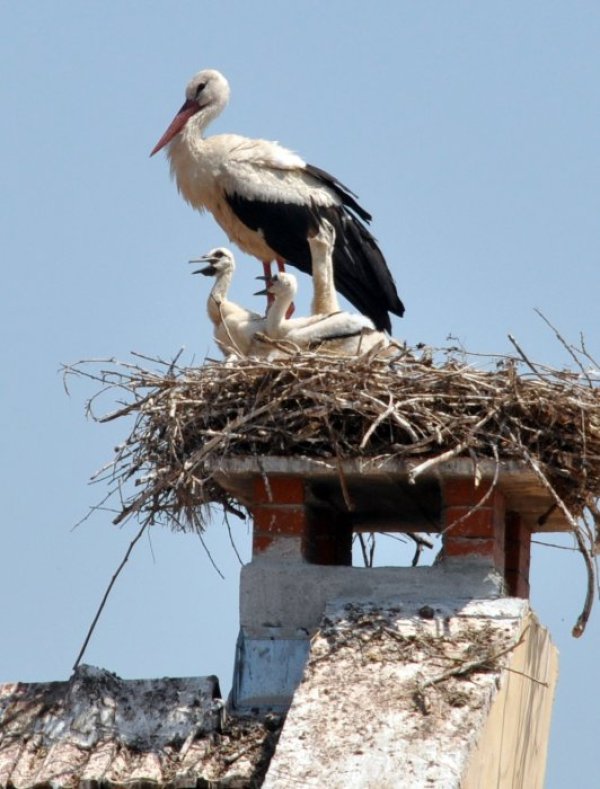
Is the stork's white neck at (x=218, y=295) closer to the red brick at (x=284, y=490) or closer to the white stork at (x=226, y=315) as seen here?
the white stork at (x=226, y=315)

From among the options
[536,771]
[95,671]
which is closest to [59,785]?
[95,671]

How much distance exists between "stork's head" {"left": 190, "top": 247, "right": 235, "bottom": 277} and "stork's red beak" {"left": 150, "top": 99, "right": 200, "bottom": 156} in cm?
248

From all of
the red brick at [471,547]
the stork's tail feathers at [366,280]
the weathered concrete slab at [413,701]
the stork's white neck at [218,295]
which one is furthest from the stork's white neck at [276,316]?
the weathered concrete slab at [413,701]

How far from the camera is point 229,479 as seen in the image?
7.06 m

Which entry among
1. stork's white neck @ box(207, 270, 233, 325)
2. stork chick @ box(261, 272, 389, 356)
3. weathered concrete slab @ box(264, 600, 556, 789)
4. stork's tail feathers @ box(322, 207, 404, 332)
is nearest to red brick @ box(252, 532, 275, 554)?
weathered concrete slab @ box(264, 600, 556, 789)

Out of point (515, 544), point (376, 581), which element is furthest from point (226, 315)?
point (376, 581)

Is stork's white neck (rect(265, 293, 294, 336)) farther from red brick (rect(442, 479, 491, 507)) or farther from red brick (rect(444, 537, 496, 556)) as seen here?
red brick (rect(444, 537, 496, 556))

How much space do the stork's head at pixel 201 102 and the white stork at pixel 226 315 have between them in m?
2.52

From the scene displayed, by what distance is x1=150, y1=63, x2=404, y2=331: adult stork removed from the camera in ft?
37.6

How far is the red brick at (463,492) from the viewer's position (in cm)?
691

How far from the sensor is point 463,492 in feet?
22.7

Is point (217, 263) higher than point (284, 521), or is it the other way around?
point (217, 263)

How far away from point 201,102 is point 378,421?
574 cm

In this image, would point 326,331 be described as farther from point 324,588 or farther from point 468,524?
point 324,588
